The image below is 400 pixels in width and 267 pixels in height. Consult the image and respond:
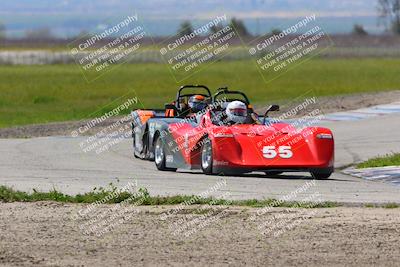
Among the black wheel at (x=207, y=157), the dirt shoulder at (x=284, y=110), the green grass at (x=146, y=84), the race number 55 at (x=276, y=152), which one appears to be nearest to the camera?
the race number 55 at (x=276, y=152)

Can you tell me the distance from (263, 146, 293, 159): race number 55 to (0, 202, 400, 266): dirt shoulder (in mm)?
5346

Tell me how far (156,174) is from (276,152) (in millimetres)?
2082

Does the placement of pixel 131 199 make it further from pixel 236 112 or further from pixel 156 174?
pixel 236 112

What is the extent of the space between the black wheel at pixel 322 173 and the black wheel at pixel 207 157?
168 centimetres

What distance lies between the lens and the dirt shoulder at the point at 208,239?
12.0 m

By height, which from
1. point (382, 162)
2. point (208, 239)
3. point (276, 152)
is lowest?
point (382, 162)

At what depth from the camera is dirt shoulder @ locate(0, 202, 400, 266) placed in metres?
12.0

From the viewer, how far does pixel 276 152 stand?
2081 centimetres

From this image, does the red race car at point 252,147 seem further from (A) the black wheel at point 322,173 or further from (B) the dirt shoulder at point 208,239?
(B) the dirt shoulder at point 208,239

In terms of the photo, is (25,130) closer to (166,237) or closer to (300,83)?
(166,237)

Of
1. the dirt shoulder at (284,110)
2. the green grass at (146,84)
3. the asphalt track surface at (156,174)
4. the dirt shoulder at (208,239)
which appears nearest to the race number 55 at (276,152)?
the asphalt track surface at (156,174)

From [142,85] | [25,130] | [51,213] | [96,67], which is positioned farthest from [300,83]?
[51,213]

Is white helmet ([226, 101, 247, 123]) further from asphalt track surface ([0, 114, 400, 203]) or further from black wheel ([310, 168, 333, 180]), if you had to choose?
black wheel ([310, 168, 333, 180])

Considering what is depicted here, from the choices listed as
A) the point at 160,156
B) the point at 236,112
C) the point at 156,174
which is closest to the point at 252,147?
the point at 236,112
